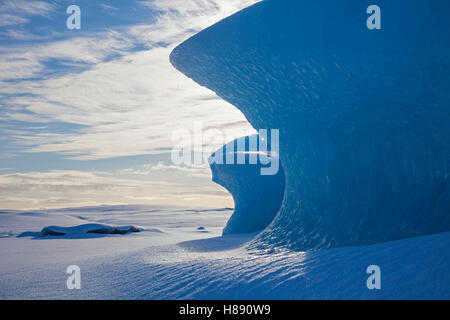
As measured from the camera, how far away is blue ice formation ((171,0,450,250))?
4.38m

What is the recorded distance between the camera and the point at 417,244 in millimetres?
3021

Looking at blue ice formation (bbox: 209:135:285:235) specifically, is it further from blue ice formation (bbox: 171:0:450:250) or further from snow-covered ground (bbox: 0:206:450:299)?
snow-covered ground (bbox: 0:206:450:299)

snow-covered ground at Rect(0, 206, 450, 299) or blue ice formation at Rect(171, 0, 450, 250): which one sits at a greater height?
blue ice formation at Rect(171, 0, 450, 250)

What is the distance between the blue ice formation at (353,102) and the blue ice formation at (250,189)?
16.2ft

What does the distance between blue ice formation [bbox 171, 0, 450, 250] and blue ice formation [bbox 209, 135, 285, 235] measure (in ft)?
16.2

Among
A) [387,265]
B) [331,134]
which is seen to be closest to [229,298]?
[387,265]

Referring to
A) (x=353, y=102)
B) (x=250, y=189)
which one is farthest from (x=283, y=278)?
(x=250, y=189)

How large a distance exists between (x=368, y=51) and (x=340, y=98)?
718mm

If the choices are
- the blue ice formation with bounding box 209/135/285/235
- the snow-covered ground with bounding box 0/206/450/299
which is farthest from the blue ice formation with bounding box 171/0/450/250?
the blue ice formation with bounding box 209/135/285/235

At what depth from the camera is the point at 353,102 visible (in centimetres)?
502

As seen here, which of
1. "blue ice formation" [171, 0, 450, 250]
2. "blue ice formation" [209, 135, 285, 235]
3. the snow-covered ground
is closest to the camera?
the snow-covered ground
